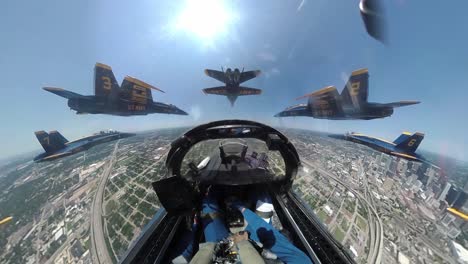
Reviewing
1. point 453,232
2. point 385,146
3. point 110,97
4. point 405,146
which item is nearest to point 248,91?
point 110,97

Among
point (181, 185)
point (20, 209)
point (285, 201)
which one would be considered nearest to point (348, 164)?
point (285, 201)

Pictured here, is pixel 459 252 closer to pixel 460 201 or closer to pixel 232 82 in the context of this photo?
pixel 460 201

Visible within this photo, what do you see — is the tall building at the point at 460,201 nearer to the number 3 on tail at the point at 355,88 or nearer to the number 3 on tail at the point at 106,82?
the number 3 on tail at the point at 355,88

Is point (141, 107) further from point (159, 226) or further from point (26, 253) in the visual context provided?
point (159, 226)

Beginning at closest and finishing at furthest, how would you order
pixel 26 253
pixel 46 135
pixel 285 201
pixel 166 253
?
pixel 166 253
pixel 285 201
pixel 26 253
pixel 46 135

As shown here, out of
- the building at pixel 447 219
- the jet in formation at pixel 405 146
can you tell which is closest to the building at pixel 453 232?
the building at pixel 447 219

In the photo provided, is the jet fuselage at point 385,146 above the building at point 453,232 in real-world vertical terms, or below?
above
